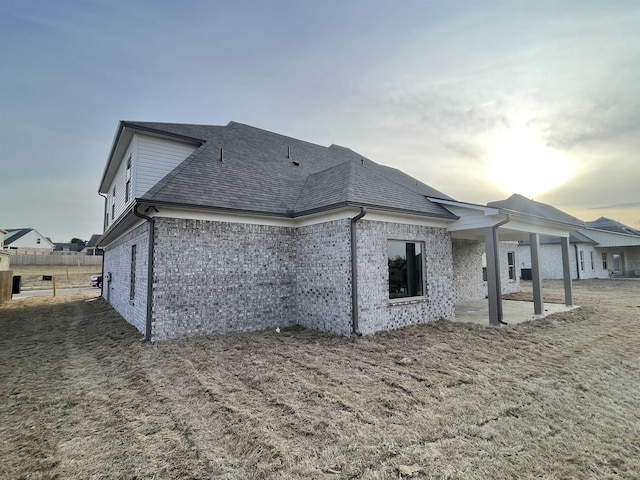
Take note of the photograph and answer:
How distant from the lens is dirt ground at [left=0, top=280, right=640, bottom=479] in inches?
105

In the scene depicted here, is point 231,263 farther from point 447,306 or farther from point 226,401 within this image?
point 447,306

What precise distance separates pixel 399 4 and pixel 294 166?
5585mm

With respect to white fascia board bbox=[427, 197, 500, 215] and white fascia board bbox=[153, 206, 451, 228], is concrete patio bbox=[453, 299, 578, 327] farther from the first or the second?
white fascia board bbox=[427, 197, 500, 215]

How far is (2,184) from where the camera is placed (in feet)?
57.8

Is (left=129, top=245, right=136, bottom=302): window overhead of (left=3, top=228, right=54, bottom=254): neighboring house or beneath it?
beneath

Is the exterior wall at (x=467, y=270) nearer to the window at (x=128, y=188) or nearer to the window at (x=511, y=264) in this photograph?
the window at (x=511, y=264)

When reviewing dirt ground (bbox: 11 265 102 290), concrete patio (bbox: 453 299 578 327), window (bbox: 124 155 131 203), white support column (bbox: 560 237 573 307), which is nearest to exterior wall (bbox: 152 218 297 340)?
window (bbox: 124 155 131 203)

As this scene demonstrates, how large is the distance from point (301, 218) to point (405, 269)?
10.5 ft

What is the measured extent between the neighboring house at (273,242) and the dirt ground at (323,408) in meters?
0.94

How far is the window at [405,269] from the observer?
8.10 metres

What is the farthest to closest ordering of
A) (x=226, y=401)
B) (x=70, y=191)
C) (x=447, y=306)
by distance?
(x=70, y=191)
(x=447, y=306)
(x=226, y=401)

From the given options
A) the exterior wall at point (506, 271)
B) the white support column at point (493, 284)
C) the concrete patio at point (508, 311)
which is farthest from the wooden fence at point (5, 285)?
the exterior wall at point (506, 271)

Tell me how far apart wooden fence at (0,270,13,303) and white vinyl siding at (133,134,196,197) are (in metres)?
12.8

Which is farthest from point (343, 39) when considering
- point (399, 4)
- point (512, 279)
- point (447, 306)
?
point (512, 279)
